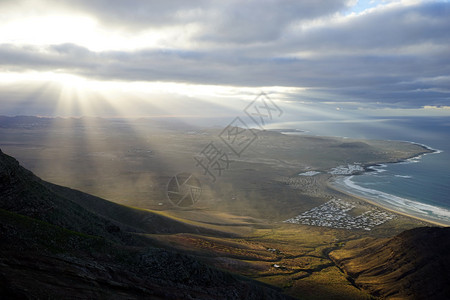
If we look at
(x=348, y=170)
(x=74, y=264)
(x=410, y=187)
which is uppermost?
(x=74, y=264)

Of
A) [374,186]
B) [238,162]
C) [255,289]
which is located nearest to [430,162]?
[374,186]

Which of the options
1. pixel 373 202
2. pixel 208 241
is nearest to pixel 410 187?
pixel 373 202

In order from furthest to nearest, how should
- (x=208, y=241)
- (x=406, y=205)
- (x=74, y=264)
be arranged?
(x=406, y=205)
(x=208, y=241)
(x=74, y=264)

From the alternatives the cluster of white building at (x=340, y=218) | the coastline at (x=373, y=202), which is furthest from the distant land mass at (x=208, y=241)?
the coastline at (x=373, y=202)

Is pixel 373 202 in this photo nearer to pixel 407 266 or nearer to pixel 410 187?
pixel 410 187

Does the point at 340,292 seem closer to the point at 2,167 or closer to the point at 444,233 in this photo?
the point at 444,233

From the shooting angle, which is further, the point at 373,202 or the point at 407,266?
the point at 373,202

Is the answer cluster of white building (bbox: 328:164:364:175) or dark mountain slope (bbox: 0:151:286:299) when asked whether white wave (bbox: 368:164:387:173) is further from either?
dark mountain slope (bbox: 0:151:286:299)
